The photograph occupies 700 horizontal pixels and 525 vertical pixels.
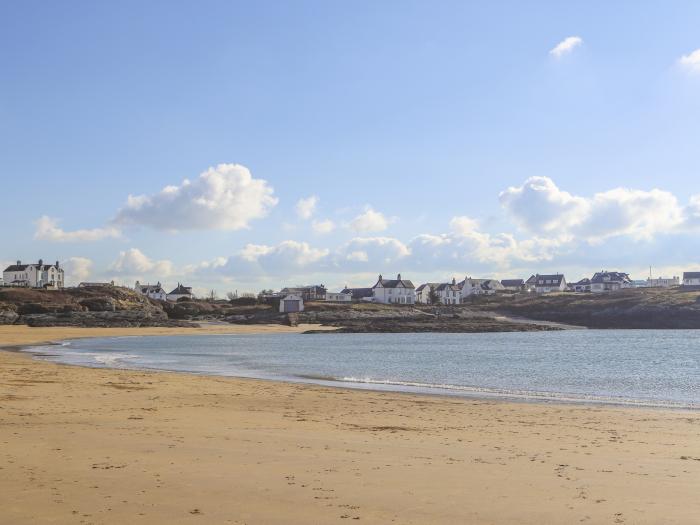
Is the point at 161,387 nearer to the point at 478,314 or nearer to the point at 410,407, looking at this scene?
the point at 410,407

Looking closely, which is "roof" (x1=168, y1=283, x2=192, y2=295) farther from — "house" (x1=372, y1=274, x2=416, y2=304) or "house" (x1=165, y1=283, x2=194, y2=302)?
"house" (x1=372, y1=274, x2=416, y2=304)

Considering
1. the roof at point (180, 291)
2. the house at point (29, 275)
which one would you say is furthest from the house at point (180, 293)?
the house at point (29, 275)

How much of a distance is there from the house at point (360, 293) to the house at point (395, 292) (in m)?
2.21

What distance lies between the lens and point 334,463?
39.3 feet

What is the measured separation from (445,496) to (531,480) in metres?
1.96

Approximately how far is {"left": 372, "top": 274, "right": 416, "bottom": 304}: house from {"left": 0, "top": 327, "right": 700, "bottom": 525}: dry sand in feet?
497

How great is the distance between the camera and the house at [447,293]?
18150 centimetres

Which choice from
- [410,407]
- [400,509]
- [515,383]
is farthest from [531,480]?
[515,383]

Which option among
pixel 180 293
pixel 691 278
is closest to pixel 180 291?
pixel 180 293

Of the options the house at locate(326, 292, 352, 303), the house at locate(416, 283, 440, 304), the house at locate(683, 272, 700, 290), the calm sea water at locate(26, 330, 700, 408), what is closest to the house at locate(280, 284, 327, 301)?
the house at locate(326, 292, 352, 303)

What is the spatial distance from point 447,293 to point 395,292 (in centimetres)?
1681

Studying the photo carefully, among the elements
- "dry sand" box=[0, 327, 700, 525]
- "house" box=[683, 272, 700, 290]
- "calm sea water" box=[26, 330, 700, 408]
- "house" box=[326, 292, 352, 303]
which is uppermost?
"house" box=[683, 272, 700, 290]

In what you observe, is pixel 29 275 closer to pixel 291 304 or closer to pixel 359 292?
pixel 291 304

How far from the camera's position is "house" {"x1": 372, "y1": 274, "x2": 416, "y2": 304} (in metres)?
174
